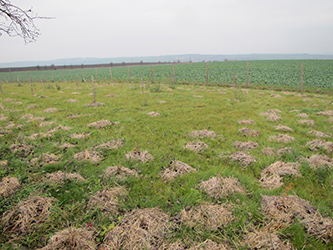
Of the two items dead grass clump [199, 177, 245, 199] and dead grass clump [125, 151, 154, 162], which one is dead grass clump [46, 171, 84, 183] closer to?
dead grass clump [125, 151, 154, 162]

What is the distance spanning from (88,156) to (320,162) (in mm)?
5597

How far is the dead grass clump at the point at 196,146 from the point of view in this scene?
515cm

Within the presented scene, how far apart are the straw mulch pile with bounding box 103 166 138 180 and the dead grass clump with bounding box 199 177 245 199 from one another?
1528 mm

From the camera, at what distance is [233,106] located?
9984 millimetres

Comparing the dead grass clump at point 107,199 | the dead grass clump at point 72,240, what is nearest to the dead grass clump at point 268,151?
the dead grass clump at point 107,199

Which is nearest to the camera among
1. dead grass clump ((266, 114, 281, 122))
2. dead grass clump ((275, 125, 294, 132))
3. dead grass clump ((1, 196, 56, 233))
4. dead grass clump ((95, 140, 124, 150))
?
dead grass clump ((1, 196, 56, 233))

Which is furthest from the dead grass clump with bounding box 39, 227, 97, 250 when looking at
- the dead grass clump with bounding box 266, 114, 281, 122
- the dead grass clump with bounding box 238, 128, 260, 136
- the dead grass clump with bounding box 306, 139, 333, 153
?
the dead grass clump with bounding box 266, 114, 281, 122

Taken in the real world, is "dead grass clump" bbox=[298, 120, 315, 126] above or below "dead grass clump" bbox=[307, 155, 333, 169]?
above

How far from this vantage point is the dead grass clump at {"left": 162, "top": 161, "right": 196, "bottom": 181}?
3975 mm

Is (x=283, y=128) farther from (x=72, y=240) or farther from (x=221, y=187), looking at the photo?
(x=72, y=240)

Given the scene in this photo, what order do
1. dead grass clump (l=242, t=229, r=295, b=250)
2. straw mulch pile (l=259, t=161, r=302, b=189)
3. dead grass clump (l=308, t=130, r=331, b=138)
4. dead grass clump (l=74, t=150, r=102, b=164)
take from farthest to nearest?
dead grass clump (l=308, t=130, r=331, b=138) < dead grass clump (l=74, t=150, r=102, b=164) < straw mulch pile (l=259, t=161, r=302, b=189) < dead grass clump (l=242, t=229, r=295, b=250)

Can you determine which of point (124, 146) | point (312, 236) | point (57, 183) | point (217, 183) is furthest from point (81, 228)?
point (312, 236)

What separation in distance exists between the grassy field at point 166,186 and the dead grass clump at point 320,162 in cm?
2

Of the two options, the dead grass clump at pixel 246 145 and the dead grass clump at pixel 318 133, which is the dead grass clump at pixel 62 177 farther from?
the dead grass clump at pixel 318 133
